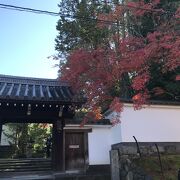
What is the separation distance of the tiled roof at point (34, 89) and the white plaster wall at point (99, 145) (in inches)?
96.0

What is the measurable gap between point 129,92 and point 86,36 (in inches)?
241

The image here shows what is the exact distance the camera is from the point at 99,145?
12.1 meters

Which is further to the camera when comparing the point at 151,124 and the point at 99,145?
the point at 99,145

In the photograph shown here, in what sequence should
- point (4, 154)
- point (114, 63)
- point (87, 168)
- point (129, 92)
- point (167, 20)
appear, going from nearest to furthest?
1. point (87, 168)
2. point (114, 63)
3. point (167, 20)
4. point (129, 92)
5. point (4, 154)

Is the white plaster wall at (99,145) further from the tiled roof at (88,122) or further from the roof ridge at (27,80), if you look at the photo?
the roof ridge at (27,80)

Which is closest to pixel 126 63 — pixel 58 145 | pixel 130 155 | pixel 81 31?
pixel 130 155

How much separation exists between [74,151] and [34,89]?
132 inches

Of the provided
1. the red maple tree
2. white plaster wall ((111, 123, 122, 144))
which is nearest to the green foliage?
the red maple tree

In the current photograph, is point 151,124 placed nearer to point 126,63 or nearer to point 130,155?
point 130,155

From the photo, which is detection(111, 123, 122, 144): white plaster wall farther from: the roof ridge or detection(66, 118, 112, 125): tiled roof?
the roof ridge

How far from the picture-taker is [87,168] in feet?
38.0

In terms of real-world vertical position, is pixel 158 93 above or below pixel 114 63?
below

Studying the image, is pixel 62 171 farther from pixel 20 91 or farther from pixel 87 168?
pixel 20 91

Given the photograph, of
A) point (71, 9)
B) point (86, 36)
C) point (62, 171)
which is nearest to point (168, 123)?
point (62, 171)
